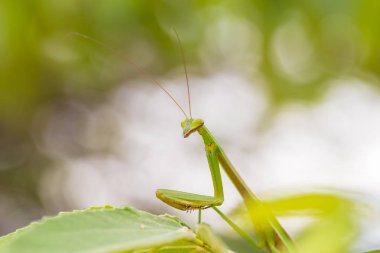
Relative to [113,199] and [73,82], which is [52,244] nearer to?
[73,82]

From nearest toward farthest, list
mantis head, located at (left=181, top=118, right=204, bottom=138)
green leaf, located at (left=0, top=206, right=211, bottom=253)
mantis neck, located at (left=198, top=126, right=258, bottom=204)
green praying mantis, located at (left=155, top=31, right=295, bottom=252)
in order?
green leaf, located at (left=0, top=206, right=211, bottom=253) < green praying mantis, located at (left=155, top=31, right=295, bottom=252) < mantis neck, located at (left=198, top=126, right=258, bottom=204) < mantis head, located at (left=181, top=118, right=204, bottom=138)

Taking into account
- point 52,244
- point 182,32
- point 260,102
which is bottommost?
point 52,244

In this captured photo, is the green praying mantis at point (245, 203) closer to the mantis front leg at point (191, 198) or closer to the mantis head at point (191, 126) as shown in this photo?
the mantis front leg at point (191, 198)

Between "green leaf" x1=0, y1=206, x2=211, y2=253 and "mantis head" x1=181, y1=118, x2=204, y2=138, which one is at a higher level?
"mantis head" x1=181, y1=118, x2=204, y2=138

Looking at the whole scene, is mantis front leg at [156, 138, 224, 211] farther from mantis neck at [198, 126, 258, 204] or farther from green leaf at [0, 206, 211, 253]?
green leaf at [0, 206, 211, 253]

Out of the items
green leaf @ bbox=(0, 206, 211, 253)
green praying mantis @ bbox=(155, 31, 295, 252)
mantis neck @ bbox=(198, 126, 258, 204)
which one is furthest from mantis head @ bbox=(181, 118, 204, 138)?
green leaf @ bbox=(0, 206, 211, 253)

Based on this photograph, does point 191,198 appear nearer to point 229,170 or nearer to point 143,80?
point 229,170

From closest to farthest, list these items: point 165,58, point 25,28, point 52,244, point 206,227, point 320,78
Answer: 1. point 52,244
2. point 206,227
3. point 25,28
4. point 320,78
5. point 165,58

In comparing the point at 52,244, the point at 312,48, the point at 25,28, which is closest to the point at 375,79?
the point at 312,48
